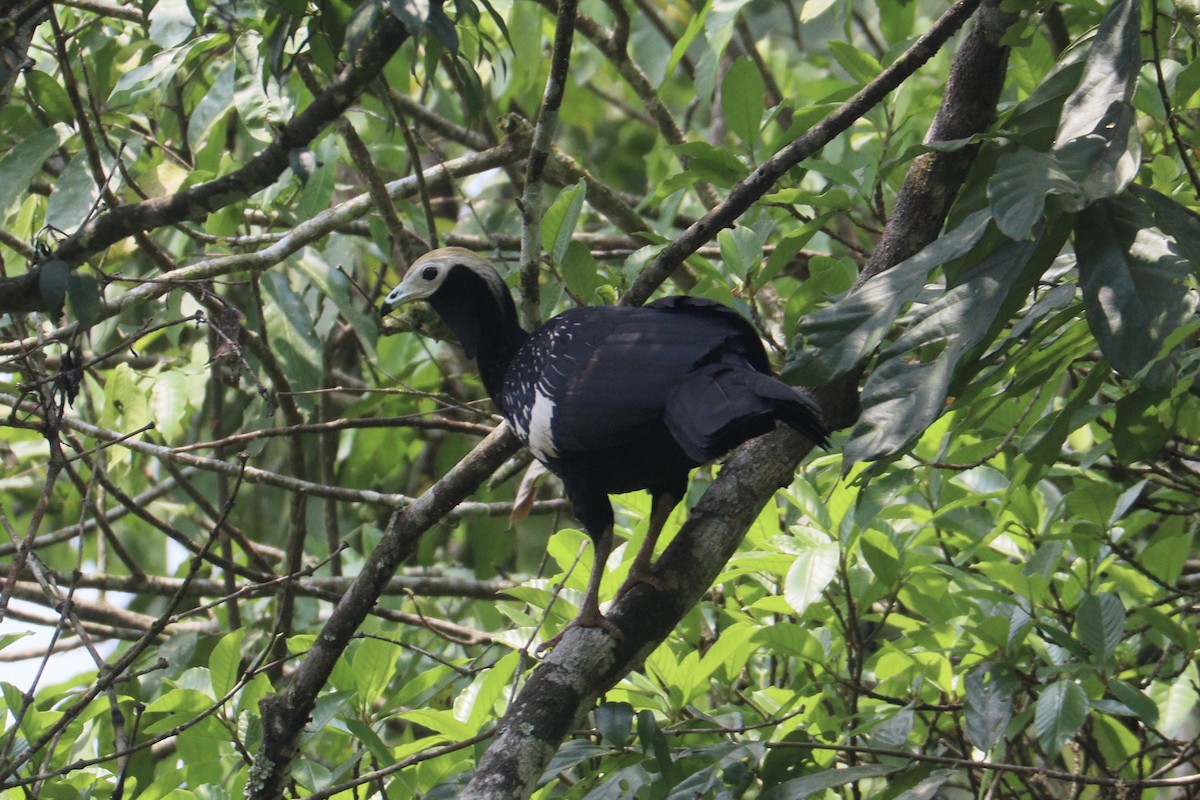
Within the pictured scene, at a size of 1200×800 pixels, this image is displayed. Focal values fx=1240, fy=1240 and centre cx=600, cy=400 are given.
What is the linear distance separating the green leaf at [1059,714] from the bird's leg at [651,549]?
104 centimetres

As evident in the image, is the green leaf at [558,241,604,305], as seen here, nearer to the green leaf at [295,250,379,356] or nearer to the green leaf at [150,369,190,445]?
the green leaf at [295,250,379,356]

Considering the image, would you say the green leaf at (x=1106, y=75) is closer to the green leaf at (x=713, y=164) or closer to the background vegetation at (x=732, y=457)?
the background vegetation at (x=732, y=457)

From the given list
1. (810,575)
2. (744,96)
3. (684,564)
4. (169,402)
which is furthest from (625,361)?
(169,402)

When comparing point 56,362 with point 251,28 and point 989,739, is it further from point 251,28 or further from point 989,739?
point 989,739

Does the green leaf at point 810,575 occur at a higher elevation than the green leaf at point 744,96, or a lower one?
lower

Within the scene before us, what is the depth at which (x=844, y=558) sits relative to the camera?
3932 mm

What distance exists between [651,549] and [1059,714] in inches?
48.9

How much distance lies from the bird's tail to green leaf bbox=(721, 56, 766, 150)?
4.75 ft

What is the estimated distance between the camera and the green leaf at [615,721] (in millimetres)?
2980

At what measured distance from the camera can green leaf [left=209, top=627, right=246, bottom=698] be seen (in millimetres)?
3725

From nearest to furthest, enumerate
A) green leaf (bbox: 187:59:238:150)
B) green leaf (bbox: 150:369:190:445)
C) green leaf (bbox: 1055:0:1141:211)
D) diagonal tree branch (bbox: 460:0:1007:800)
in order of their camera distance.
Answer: green leaf (bbox: 1055:0:1141:211), diagonal tree branch (bbox: 460:0:1007:800), green leaf (bbox: 187:59:238:150), green leaf (bbox: 150:369:190:445)

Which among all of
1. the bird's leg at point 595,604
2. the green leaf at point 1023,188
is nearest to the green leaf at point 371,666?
the bird's leg at point 595,604

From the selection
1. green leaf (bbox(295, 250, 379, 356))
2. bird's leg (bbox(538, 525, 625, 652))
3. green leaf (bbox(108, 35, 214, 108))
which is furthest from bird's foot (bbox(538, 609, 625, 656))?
green leaf (bbox(108, 35, 214, 108))

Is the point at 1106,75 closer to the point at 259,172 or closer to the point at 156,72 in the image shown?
the point at 259,172
